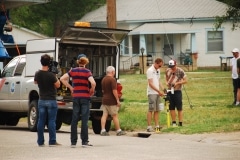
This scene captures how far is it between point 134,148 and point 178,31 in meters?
39.1

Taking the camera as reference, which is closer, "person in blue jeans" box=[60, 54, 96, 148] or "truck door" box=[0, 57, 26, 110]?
"person in blue jeans" box=[60, 54, 96, 148]

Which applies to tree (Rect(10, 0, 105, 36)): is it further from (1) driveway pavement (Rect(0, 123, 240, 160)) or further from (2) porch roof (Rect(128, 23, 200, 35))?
(1) driveway pavement (Rect(0, 123, 240, 160))

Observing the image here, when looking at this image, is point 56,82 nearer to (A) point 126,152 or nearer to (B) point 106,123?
(A) point 126,152

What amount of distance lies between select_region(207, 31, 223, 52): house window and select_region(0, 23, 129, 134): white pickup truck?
1325 inches

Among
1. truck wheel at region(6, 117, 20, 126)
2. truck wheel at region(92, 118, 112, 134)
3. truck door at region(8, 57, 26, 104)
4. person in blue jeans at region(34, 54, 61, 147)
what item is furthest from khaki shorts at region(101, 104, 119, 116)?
truck wheel at region(6, 117, 20, 126)

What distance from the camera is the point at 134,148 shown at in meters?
16.1

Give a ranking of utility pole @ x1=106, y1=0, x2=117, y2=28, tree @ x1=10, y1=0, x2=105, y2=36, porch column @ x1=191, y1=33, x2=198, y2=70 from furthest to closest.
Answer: tree @ x1=10, y1=0, x2=105, y2=36
porch column @ x1=191, y1=33, x2=198, y2=70
utility pole @ x1=106, y1=0, x2=117, y2=28

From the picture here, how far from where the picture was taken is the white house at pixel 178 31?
55.2 m

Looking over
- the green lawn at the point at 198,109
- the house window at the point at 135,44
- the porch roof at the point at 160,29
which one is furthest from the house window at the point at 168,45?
the green lawn at the point at 198,109

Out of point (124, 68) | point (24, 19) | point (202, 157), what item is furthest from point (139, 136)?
point (24, 19)

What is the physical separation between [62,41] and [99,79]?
1656 mm

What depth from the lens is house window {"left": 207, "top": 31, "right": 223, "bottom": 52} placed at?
185 feet

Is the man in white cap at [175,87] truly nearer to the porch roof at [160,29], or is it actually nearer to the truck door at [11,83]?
the truck door at [11,83]

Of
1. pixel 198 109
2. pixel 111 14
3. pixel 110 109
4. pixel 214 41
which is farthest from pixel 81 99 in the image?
pixel 214 41
